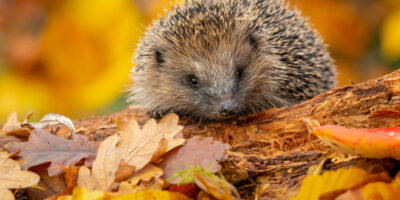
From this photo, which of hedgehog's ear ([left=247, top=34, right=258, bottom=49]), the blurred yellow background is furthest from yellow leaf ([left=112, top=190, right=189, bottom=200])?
the blurred yellow background

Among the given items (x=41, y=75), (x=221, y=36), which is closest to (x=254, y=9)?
(x=221, y=36)

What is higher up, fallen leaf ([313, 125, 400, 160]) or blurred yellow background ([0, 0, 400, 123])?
blurred yellow background ([0, 0, 400, 123])

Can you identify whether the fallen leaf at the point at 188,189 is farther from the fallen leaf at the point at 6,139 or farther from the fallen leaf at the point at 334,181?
the fallen leaf at the point at 6,139

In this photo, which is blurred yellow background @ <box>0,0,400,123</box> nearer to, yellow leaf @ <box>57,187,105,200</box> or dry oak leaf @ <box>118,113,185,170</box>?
dry oak leaf @ <box>118,113,185,170</box>

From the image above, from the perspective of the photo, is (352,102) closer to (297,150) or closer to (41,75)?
(297,150)

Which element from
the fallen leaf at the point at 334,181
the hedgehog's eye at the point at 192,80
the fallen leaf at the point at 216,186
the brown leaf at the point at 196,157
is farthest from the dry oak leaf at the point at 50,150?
the hedgehog's eye at the point at 192,80

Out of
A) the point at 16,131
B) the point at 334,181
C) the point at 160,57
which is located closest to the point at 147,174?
the point at 334,181

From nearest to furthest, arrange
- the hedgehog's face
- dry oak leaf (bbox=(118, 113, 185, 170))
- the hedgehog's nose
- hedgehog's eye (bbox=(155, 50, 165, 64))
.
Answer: dry oak leaf (bbox=(118, 113, 185, 170)), the hedgehog's nose, the hedgehog's face, hedgehog's eye (bbox=(155, 50, 165, 64))
